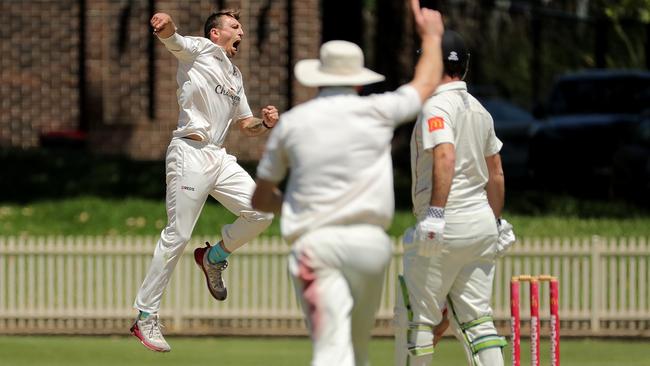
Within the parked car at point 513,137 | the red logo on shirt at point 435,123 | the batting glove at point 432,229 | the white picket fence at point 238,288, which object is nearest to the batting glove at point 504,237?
the batting glove at point 432,229

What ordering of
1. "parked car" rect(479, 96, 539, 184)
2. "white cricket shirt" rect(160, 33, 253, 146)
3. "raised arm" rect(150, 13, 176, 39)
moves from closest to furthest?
"raised arm" rect(150, 13, 176, 39)
"white cricket shirt" rect(160, 33, 253, 146)
"parked car" rect(479, 96, 539, 184)

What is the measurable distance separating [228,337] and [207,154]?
786cm

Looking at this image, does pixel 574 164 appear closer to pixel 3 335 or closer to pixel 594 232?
pixel 594 232

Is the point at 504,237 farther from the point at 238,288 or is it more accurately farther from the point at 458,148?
the point at 238,288

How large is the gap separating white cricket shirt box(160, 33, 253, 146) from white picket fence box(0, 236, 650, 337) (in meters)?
7.55

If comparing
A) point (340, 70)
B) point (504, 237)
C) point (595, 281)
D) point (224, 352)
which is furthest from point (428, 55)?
point (595, 281)

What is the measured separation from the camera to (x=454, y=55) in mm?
9914

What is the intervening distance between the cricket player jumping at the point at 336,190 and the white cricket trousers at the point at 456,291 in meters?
1.38

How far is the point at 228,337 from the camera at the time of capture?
18766mm

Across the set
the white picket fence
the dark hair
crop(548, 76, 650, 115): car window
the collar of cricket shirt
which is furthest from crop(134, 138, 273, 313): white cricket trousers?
crop(548, 76, 650, 115): car window

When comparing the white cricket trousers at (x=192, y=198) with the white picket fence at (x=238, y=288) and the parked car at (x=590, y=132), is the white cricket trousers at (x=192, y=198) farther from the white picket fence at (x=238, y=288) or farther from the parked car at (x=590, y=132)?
the parked car at (x=590, y=132)

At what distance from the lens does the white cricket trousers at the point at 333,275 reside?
8.34 m

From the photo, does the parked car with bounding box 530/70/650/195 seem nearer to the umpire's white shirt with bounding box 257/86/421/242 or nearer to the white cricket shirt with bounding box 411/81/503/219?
the white cricket shirt with bounding box 411/81/503/219

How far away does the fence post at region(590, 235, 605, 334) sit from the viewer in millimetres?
18703
